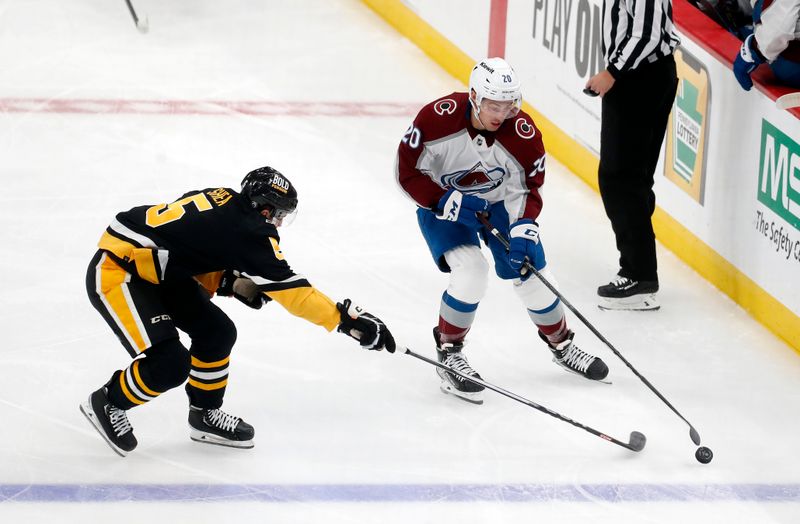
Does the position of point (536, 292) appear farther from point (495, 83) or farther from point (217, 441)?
point (217, 441)

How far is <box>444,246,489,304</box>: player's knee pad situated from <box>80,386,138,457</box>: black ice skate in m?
1.12

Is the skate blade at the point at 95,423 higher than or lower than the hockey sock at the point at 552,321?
lower

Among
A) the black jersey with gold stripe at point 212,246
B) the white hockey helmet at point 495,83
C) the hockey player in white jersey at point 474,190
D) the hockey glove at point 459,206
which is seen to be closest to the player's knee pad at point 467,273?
the hockey player in white jersey at point 474,190

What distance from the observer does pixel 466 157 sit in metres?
4.13

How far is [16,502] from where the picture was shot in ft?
12.0

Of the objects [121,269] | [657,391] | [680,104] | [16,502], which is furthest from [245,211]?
[680,104]

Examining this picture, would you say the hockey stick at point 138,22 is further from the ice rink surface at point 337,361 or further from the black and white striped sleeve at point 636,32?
the black and white striped sleeve at point 636,32

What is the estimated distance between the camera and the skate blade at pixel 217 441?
13.0 ft

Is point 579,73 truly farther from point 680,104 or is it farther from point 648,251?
point 648,251

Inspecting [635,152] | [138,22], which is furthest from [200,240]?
[138,22]

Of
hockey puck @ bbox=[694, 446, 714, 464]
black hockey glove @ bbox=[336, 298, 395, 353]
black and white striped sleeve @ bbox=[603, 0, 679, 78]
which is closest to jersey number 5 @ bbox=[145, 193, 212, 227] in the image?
black hockey glove @ bbox=[336, 298, 395, 353]

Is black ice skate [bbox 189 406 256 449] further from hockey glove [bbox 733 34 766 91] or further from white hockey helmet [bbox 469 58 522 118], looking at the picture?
hockey glove [bbox 733 34 766 91]

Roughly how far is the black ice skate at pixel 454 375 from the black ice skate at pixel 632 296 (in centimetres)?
83

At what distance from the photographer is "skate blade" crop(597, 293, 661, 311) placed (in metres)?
4.94
